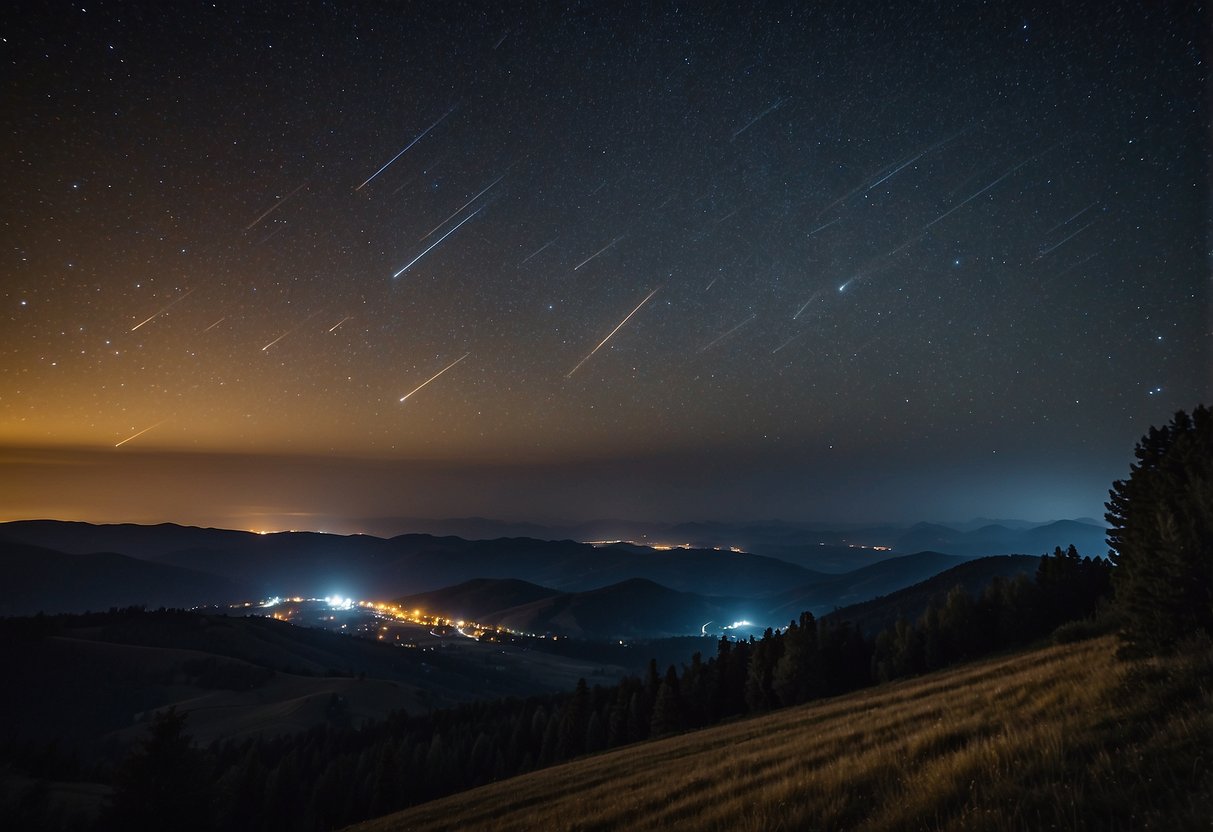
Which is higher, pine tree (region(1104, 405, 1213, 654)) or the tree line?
pine tree (region(1104, 405, 1213, 654))

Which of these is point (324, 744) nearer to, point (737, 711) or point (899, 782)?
point (737, 711)

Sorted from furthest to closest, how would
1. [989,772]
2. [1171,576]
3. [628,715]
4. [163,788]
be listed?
1. [628,715]
2. [163,788]
3. [1171,576]
4. [989,772]

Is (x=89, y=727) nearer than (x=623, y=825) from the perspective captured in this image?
No

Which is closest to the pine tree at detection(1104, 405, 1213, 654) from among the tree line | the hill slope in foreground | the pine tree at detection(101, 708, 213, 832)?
the hill slope in foreground

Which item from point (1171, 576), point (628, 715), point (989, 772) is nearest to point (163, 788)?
point (628, 715)

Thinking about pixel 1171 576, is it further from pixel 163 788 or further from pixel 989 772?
pixel 163 788

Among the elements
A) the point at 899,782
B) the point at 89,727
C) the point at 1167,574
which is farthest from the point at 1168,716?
the point at 89,727

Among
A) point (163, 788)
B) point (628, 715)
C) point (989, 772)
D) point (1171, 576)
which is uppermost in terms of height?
point (1171, 576)

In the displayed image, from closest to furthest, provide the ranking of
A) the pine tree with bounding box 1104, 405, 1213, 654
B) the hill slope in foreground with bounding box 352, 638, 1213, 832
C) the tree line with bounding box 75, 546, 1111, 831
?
the hill slope in foreground with bounding box 352, 638, 1213, 832 < the pine tree with bounding box 1104, 405, 1213, 654 < the tree line with bounding box 75, 546, 1111, 831

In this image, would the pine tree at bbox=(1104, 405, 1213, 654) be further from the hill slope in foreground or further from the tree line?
the tree line
